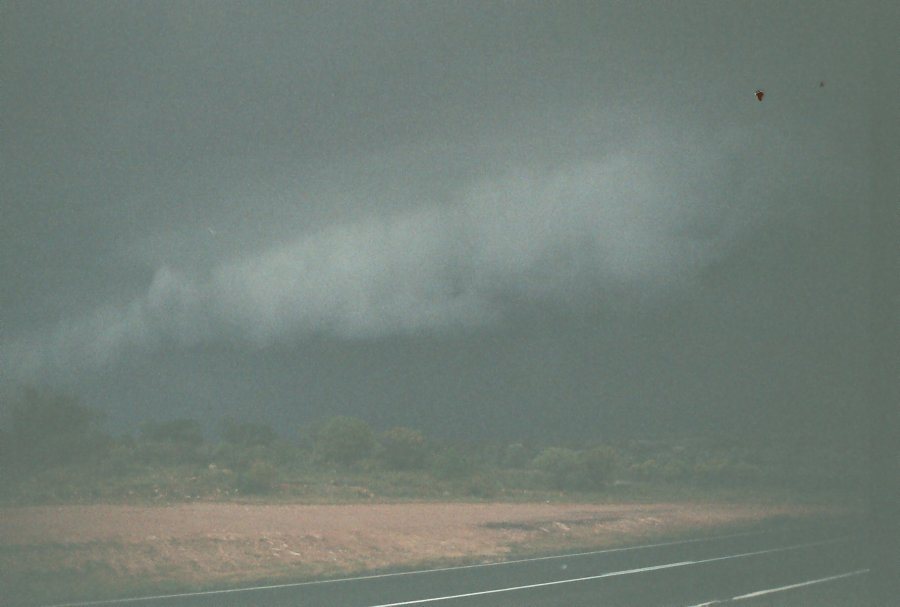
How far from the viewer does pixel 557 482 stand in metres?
22.2

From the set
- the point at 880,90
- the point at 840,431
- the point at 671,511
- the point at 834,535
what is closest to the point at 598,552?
the point at 834,535

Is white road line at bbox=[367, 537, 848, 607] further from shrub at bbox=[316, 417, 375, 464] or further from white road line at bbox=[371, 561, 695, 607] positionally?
shrub at bbox=[316, 417, 375, 464]

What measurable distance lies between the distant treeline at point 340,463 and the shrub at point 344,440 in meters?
0.03

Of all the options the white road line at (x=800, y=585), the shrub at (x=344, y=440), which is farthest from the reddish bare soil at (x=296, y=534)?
the white road line at (x=800, y=585)

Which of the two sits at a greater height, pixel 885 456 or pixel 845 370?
pixel 845 370

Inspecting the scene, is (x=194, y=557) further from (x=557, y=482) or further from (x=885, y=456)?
(x=885, y=456)

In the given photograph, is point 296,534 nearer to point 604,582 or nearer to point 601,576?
point 601,576

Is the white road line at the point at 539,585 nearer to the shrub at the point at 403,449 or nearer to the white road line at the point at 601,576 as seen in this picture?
the white road line at the point at 601,576

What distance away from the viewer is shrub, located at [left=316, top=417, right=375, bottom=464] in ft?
69.9

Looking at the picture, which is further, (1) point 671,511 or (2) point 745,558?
(1) point 671,511

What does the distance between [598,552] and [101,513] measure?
27.8 ft

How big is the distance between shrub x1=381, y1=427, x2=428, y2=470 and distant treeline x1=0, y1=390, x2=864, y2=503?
0.08 feet

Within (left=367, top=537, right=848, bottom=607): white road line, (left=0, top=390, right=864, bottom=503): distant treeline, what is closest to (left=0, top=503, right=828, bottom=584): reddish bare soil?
(left=0, top=390, right=864, bottom=503): distant treeline

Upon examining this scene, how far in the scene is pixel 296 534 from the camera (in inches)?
605
